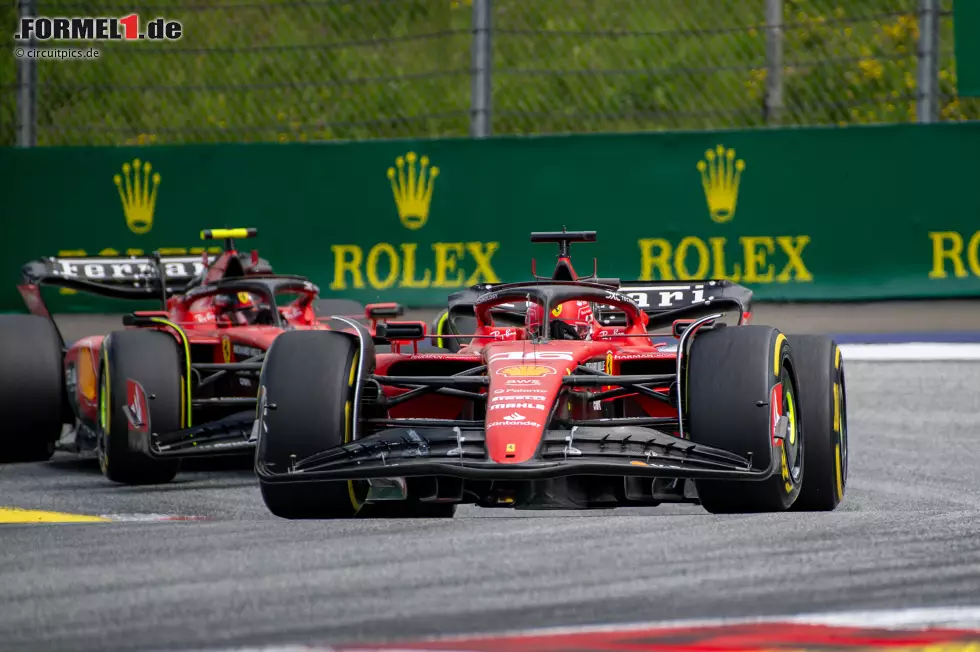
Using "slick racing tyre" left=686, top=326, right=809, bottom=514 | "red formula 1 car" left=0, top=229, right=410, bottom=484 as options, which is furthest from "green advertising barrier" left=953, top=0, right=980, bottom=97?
"slick racing tyre" left=686, top=326, right=809, bottom=514

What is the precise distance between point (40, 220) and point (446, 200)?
3.29m

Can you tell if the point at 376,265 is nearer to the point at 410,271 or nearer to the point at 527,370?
the point at 410,271

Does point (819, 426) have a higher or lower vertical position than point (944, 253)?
lower

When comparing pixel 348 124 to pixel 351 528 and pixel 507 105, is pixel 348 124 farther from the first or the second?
pixel 351 528

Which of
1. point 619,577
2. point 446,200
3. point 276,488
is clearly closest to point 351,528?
Result: point 276,488

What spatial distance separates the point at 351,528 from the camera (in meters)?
5.66

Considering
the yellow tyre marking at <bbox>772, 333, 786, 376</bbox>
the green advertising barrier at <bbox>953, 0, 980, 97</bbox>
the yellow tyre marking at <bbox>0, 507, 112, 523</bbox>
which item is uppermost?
the green advertising barrier at <bbox>953, 0, 980, 97</bbox>

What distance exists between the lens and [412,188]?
13.7 metres

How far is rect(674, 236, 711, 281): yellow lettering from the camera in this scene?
43.2 feet

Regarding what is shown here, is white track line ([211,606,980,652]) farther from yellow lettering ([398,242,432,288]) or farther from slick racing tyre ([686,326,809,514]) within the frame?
yellow lettering ([398,242,432,288])

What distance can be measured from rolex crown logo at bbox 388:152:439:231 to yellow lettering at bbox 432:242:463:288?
0.81ft

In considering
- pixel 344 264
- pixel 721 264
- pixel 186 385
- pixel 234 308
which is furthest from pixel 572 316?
pixel 344 264

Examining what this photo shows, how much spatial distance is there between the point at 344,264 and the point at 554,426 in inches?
296

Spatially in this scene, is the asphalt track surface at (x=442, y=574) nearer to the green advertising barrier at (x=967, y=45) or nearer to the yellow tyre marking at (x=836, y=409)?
the yellow tyre marking at (x=836, y=409)
